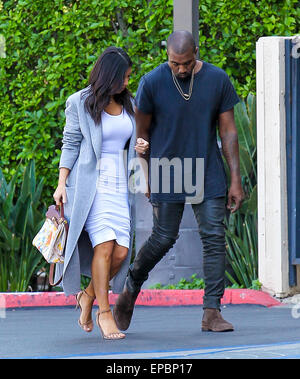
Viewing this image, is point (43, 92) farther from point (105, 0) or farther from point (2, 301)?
point (2, 301)

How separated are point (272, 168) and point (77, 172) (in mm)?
2582

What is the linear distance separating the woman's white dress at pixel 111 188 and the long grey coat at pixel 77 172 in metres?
0.05

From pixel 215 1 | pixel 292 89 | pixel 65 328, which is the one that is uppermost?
pixel 215 1

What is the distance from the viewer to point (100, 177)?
667cm

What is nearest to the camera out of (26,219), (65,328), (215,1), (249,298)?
(65,328)

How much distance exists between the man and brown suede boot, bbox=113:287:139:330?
0.27 meters

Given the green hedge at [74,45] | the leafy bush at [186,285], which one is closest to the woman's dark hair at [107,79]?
the leafy bush at [186,285]

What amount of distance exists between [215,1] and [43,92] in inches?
74.3

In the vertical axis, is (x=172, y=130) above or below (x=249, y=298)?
above

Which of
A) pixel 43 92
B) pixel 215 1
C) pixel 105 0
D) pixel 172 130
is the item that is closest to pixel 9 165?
pixel 43 92

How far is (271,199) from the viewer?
29.0 feet

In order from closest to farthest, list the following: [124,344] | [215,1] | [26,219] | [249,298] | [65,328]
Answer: [124,344], [65,328], [249,298], [26,219], [215,1]

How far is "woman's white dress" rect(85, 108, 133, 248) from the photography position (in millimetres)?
6648

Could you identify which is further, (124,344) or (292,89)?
(292,89)
